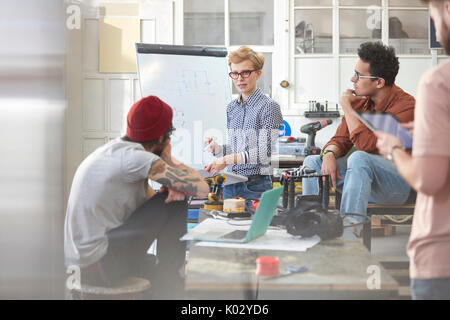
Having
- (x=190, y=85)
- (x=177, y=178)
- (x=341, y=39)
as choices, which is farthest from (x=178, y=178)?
(x=341, y=39)

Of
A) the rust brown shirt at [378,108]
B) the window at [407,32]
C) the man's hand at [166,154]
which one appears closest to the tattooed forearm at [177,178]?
the man's hand at [166,154]

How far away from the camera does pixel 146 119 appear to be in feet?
5.16

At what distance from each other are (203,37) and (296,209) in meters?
3.30

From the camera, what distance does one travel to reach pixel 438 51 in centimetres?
448

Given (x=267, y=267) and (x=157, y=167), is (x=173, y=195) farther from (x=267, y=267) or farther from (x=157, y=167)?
(x=267, y=267)

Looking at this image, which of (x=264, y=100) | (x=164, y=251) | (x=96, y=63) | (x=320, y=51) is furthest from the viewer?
(x=320, y=51)

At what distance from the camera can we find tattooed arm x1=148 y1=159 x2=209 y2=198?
156 centimetres

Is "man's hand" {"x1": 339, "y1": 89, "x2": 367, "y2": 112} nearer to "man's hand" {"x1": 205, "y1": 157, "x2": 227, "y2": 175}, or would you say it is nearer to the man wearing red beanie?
"man's hand" {"x1": 205, "y1": 157, "x2": 227, "y2": 175}

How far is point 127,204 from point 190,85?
1.32 m

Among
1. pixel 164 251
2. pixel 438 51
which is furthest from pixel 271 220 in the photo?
pixel 438 51

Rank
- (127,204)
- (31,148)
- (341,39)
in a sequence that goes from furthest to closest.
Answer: (341,39)
(127,204)
(31,148)

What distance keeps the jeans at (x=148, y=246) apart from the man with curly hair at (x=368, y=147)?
0.78 m
